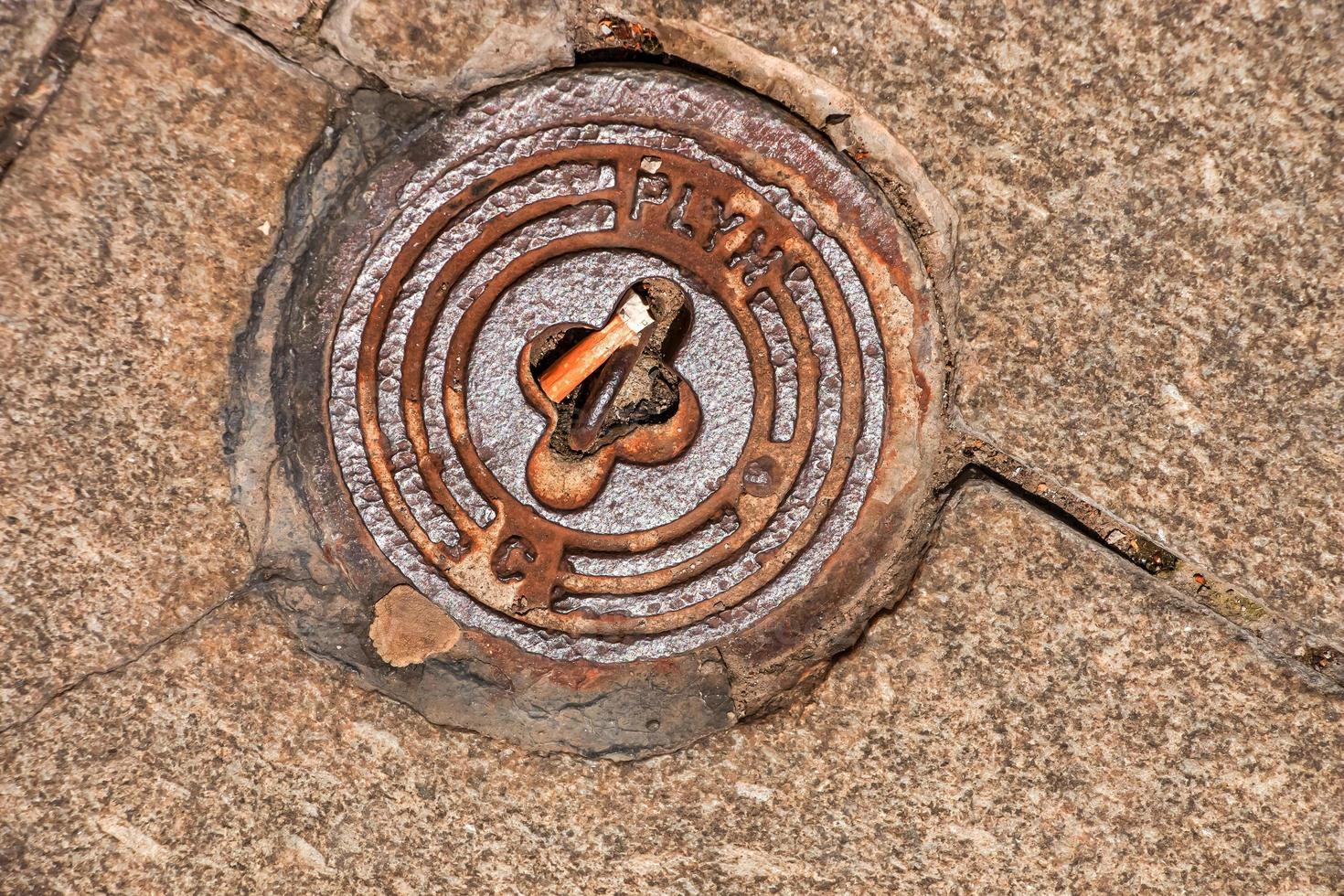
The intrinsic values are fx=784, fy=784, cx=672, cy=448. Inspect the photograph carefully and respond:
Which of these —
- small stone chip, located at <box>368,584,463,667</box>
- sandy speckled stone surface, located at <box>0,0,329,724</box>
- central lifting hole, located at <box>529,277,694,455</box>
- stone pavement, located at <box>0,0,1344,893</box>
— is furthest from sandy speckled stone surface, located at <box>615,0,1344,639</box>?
small stone chip, located at <box>368,584,463,667</box>

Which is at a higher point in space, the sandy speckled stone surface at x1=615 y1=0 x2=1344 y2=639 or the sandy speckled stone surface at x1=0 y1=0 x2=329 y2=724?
the sandy speckled stone surface at x1=615 y1=0 x2=1344 y2=639

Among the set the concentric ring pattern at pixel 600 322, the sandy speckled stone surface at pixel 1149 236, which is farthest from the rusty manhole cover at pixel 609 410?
the sandy speckled stone surface at pixel 1149 236

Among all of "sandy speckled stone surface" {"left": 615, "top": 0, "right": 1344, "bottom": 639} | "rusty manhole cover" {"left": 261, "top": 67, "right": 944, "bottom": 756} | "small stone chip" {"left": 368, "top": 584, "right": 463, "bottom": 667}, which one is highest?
"sandy speckled stone surface" {"left": 615, "top": 0, "right": 1344, "bottom": 639}

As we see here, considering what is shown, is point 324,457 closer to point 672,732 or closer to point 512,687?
point 512,687

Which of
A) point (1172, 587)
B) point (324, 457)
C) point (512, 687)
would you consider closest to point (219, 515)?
point (324, 457)

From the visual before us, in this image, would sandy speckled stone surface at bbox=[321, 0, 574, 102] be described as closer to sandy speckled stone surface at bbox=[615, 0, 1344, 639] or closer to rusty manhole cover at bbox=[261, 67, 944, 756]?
rusty manhole cover at bbox=[261, 67, 944, 756]

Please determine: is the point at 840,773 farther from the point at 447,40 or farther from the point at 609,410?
the point at 447,40

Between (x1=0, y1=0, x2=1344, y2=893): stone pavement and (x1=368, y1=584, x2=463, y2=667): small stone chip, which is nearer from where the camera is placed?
(x1=0, y1=0, x2=1344, y2=893): stone pavement
